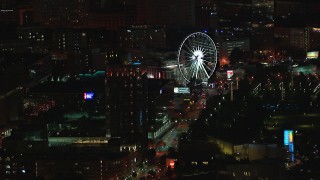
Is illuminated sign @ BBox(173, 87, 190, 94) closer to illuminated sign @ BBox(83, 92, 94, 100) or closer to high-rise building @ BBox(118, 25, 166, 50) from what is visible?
illuminated sign @ BBox(83, 92, 94, 100)

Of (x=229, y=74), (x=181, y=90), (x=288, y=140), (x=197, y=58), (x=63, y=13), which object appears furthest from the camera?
(x=63, y=13)

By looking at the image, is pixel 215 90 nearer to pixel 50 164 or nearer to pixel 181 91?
pixel 181 91

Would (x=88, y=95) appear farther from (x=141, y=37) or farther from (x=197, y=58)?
(x=141, y=37)

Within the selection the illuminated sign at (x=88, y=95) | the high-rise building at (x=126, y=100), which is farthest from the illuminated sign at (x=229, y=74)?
the high-rise building at (x=126, y=100)

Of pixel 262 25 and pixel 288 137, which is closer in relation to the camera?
pixel 288 137

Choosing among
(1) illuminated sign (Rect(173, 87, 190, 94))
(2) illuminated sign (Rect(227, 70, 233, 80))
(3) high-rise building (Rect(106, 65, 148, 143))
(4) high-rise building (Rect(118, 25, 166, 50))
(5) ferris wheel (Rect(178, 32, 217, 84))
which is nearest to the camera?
(3) high-rise building (Rect(106, 65, 148, 143))

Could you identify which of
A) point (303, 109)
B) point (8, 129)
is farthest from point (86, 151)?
point (303, 109)

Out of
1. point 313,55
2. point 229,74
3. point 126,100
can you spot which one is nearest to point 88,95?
point 126,100

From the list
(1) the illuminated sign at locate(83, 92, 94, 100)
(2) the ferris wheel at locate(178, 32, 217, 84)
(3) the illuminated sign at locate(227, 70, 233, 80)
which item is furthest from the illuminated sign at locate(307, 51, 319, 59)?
(1) the illuminated sign at locate(83, 92, 94, 100)
